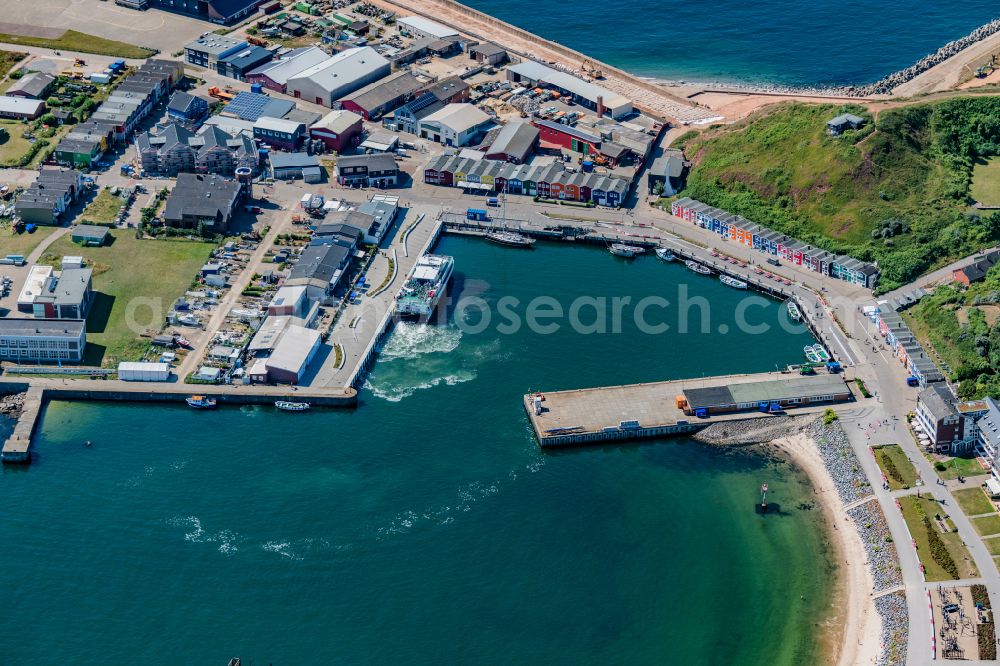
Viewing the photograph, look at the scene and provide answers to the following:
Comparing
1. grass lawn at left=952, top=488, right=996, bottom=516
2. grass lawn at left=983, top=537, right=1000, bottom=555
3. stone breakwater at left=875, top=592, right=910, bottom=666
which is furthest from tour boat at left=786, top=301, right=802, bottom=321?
stone breakwater at left=875, top=592, right=910, bottom=666

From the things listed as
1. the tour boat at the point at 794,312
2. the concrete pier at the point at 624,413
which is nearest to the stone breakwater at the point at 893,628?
the concrete pier at the point at 624,413

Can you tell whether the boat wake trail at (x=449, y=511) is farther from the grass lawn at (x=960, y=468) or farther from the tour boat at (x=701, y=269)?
the tour boat at (x=701, y=269)

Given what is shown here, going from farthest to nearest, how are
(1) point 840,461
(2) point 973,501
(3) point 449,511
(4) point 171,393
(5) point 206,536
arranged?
(4) point 171,393 < (1) point 840,461 < (3) point 449,511 < (2) point 973,501 < (5) point 206,536

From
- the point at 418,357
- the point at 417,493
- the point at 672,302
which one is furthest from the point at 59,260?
the point at 672,302

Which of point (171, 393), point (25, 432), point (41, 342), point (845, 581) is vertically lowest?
point (25, 432)

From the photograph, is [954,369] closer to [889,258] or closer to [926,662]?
[889,258]

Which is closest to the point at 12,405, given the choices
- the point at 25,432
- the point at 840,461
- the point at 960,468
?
the point at 25,432

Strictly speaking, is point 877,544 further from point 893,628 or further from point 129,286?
point 129,286
